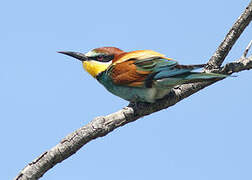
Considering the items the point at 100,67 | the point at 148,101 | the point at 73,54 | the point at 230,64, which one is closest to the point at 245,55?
the point at 230,64

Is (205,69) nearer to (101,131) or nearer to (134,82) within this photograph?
(134,82)

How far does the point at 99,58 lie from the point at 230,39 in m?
1.25

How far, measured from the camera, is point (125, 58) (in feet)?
12.5

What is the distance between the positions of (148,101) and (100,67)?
0.63 metres

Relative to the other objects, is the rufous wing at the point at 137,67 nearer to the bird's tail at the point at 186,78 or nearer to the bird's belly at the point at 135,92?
the bird's belly at the point at 135,92

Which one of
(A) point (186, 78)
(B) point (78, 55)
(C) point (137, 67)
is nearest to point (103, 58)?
(B) point (78, 55)

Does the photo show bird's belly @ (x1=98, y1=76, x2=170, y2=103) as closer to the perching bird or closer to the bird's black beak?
the perching bird

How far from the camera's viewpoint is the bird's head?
12.9ft

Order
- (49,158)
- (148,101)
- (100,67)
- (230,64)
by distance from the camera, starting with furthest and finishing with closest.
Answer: (100,67) → (148,101) → (230,64) → (49,158)

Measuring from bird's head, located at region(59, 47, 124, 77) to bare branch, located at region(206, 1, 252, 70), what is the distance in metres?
0.96

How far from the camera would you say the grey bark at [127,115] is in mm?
2821

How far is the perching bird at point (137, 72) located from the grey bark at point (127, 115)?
0.12 m

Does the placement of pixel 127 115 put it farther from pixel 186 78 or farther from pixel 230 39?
pixel 230 39

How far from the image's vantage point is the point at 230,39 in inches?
132
